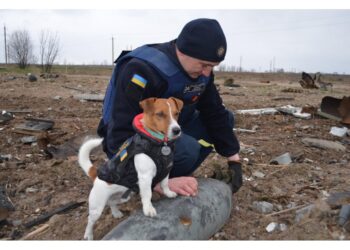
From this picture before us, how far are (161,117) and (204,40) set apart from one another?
687 millimetres

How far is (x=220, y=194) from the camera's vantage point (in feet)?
10.6

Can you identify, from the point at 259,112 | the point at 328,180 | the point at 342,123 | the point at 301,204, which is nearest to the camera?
the point at 301,204

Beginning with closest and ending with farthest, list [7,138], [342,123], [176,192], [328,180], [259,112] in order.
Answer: [176,192], [328,180], [7,138], [342,123], [259,112]

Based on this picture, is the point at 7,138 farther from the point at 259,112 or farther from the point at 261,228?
the point at 259,112

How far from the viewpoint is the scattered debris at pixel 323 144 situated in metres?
5.59

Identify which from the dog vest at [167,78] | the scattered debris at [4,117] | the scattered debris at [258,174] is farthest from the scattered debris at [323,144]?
the scattered debris at [4,117]

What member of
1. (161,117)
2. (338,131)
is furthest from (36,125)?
(338,131)

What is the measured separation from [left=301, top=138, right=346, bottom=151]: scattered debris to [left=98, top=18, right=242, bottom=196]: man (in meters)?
2.66

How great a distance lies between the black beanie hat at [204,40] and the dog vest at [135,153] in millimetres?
641

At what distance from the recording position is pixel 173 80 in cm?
297

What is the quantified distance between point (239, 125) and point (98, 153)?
3052 mm

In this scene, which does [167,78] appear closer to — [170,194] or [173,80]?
[173,80]

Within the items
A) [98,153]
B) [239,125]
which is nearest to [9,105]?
[98,153]

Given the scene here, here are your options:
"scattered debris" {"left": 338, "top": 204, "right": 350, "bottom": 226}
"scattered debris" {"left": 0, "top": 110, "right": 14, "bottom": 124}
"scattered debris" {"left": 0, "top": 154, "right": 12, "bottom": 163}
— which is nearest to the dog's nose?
"scattered debris" {"left": 338, "top": 204, "right": 350, "bottom": 226}
